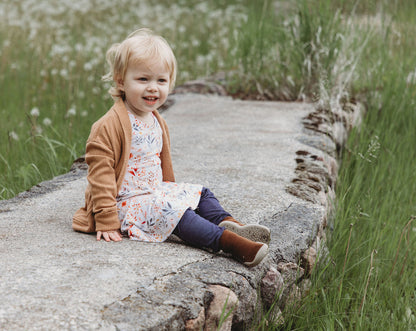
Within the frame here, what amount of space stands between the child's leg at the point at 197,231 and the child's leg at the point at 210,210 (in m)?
0.12

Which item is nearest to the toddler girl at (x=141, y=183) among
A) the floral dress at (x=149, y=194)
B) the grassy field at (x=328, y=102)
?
the floral dress at (x=149, y=194)

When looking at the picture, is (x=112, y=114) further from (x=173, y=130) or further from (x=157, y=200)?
(x=173, y=130)

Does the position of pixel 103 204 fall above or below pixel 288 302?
above

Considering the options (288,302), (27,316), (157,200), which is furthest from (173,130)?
(27,316)

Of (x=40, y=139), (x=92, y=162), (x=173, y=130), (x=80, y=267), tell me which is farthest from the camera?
(x=173, y=130)

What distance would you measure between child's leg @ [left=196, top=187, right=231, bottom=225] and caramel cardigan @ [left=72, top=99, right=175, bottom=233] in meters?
0.39

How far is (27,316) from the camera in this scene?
153cm

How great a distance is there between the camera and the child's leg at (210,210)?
2.43 m

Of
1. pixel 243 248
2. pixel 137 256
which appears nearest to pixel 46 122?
pixel 137 256

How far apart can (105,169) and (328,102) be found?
191 centimetres

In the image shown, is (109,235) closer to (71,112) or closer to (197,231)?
(197,231)

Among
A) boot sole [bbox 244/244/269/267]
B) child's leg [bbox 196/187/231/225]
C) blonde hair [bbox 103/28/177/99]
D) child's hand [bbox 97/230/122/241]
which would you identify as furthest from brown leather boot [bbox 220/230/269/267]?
blonde hair [bbox 103/28/177/99]

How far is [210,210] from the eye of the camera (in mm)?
2447

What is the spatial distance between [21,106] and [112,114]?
334 centimetres
